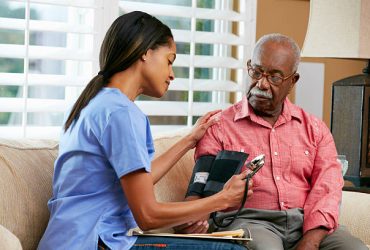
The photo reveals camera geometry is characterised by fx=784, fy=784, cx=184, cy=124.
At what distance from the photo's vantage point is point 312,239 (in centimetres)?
253

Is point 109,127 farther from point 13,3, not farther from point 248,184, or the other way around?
point 13,3

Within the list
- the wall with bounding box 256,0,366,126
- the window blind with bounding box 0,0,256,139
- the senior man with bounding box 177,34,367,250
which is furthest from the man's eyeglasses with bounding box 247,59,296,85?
the wall with bounding box 256,0,366,126

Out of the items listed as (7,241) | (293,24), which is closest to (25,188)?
(7,241)

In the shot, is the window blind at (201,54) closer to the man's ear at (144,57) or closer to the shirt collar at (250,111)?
the shirt collar at (250,111)

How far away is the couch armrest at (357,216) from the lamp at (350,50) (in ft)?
1.56

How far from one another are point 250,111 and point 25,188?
2.75 feet

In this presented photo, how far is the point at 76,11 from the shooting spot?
11.8 ft

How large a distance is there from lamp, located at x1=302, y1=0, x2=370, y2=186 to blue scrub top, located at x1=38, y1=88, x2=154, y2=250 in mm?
1444

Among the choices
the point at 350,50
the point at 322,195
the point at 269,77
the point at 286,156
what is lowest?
the point at 322,195

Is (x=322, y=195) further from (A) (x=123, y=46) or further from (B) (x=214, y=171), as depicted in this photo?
(A) (x=123, y=46)

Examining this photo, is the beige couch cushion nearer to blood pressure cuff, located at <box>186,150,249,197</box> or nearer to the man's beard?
blood pressure cuff, located at <box>186,150,249,197</box>

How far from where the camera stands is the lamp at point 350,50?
10.9 feet

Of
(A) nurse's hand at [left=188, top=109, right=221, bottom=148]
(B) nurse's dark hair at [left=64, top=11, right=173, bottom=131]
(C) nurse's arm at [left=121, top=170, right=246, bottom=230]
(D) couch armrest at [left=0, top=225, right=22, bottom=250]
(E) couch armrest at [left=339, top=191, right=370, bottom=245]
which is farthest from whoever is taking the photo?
(E) couch armrest at [left=339, top=191, right=370, bottom=245]

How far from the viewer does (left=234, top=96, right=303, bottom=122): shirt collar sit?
272 centimetres
